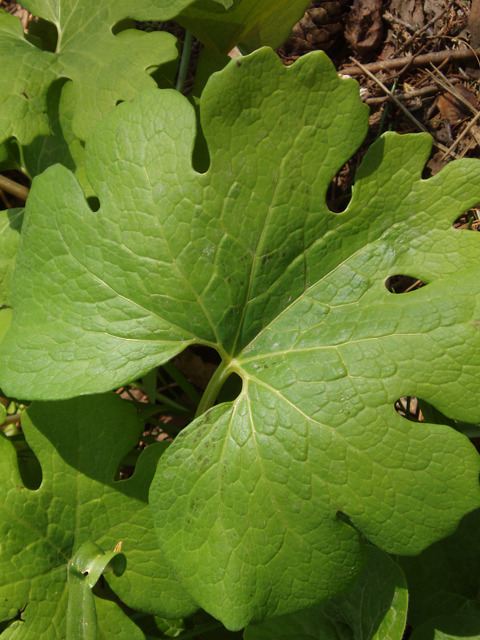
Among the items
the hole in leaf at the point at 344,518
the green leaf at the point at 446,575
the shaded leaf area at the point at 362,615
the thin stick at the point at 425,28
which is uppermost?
the thin stick at the point at 425,28

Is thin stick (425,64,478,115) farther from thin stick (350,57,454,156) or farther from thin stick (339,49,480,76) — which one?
thin stick (350,57,454,156)

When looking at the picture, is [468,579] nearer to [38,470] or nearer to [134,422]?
[134,422]

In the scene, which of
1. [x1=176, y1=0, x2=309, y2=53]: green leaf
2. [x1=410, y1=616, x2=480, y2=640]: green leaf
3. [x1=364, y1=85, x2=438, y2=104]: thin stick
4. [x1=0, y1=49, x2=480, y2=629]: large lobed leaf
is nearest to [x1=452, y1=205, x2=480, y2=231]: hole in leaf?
[x1=364, y1=85, x2=438, y2=104]: thin stick

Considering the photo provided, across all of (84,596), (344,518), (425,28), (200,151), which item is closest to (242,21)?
(200,151)

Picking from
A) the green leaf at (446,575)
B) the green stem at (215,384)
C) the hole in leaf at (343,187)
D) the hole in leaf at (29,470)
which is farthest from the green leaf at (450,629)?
the hole in leaf at (343,187)

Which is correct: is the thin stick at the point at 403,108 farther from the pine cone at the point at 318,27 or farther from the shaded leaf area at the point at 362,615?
the shaded leaf area at the point at 362,615

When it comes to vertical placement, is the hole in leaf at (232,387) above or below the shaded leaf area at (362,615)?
above
